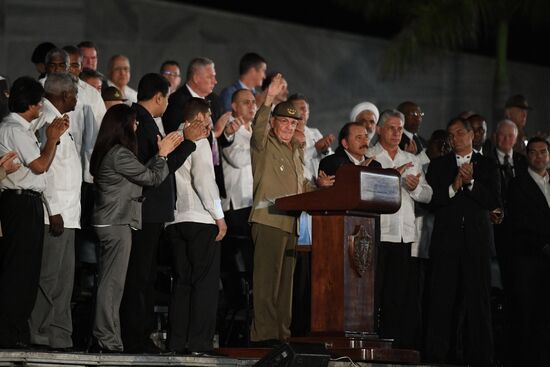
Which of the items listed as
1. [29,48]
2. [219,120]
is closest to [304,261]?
[219,120]

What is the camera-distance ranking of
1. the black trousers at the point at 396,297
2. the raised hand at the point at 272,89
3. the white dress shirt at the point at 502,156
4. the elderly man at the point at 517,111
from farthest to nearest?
the elderly man at the point at 517,111
the white dress shirt at the point at 502,156
the black trousers at the point at 396,297
the raised hand at the point at 272,89

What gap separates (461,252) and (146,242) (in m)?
2.75

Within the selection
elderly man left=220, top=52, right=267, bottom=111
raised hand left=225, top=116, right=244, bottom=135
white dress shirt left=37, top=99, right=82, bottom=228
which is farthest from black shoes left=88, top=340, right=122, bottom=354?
elderly man left=220, top=52, right=267, bottom=111

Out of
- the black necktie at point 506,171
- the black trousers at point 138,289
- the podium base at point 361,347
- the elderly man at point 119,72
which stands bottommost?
the podium base at point 361,347

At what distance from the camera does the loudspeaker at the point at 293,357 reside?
25.1 ft

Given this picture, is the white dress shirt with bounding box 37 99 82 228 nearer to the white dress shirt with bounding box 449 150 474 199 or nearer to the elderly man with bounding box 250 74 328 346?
the elderly man with bounding box 250 74 328 346

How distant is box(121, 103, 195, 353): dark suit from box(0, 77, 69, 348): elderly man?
28.4 inches

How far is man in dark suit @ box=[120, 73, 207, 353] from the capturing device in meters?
8.74

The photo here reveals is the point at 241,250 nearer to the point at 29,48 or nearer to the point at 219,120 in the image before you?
the point at 219,120

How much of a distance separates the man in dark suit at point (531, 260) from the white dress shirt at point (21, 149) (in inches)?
171

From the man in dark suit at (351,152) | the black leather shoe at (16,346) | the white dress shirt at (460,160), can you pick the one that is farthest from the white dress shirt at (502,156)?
the black leather shoe at (16,346)

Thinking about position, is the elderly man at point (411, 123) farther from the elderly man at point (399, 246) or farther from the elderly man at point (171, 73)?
the elderly man at point (171, 73)

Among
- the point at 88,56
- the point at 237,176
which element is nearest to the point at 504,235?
the point at 237,176

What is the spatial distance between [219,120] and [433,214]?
2.02 meters
